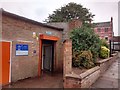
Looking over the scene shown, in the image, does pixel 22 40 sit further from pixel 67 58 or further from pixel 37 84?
pixel 67 58

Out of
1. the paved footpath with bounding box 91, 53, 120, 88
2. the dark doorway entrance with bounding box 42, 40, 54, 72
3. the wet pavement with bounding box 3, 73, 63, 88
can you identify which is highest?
the dark doorway entrance with bounding box 42, 40, 54, 72

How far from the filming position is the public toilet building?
7.62 metres

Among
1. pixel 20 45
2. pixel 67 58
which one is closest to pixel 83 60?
pixel 67 58

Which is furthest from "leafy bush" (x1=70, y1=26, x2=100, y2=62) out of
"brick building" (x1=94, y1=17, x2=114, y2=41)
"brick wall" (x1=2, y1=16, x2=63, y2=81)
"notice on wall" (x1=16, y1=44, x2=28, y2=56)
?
"brick building" (x1=94, y1=17, x2=114, y2=41)

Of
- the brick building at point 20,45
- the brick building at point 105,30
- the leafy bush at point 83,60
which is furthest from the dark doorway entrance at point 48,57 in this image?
the brick building at point 105,30

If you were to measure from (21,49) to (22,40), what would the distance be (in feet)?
1.69

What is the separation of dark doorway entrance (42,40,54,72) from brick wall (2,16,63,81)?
2248 mm

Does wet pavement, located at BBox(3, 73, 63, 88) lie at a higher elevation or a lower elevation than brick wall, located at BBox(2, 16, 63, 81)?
lower

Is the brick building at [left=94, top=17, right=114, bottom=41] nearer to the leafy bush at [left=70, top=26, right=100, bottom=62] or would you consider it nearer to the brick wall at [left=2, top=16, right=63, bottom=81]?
the leafy bush at [left=70, top=26, right=100, bottom=62]

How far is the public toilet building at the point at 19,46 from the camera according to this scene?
7617 millimetres

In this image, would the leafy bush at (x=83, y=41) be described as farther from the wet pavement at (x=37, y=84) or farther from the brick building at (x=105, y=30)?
the brick building at (x=105, y=30)

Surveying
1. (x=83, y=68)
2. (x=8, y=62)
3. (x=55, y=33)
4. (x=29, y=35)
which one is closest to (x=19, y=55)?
(x=8, y=62)

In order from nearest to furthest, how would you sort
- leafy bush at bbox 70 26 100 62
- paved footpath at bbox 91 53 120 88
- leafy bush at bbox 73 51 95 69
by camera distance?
paved footpath at bbox 91 53 120 88 < leafy bush at bbox 73 51 95 69 < leafy bush at bbox 70 26 100 62

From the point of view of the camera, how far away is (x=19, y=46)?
28.0 ft
